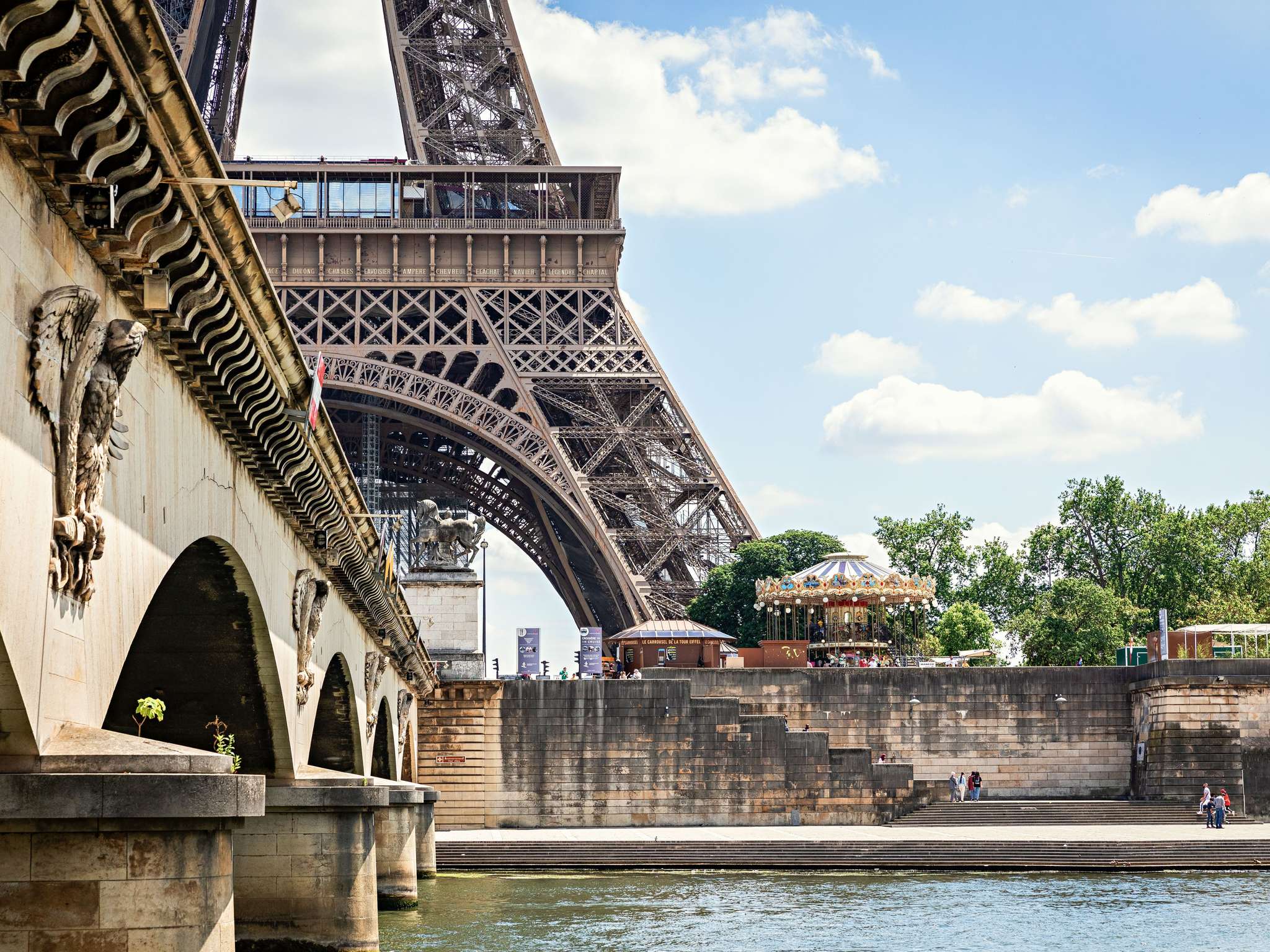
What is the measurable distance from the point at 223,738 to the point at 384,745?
17.4 metres

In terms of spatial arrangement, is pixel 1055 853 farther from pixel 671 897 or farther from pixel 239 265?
pixel 239 265

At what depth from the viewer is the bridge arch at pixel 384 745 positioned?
3194cm

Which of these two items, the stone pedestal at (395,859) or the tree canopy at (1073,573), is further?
the tree canopy at (1073,573)

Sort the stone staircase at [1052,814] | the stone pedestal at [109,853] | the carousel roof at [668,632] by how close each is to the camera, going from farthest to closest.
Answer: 1. the carousel roof at [668,632]
2. the stone staircase at [1052,814]
3. the stone pedestal at [109,853]

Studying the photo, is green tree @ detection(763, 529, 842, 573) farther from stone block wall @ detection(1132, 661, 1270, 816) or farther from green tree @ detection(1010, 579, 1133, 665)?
stone block wall @ detection(1132, 661, 1270, 816)

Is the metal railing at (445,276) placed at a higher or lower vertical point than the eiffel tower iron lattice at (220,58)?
lower

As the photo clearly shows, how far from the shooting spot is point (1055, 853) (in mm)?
34719

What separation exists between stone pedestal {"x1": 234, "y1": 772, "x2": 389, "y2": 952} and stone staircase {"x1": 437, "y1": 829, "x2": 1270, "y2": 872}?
15.6 metres

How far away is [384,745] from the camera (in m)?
33.1

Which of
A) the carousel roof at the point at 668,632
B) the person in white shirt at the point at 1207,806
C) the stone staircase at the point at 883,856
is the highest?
the carousel roof at the point at 668,632

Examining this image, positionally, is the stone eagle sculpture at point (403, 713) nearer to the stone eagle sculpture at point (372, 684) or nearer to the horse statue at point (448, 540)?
the horse statue at point (448, 540)

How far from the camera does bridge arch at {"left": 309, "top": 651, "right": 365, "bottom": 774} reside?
24203 mm

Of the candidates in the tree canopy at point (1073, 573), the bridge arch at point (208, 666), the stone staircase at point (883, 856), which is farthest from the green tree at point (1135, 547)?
the bridge arch at point (208, 666)

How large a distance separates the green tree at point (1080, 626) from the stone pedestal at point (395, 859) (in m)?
37.6
